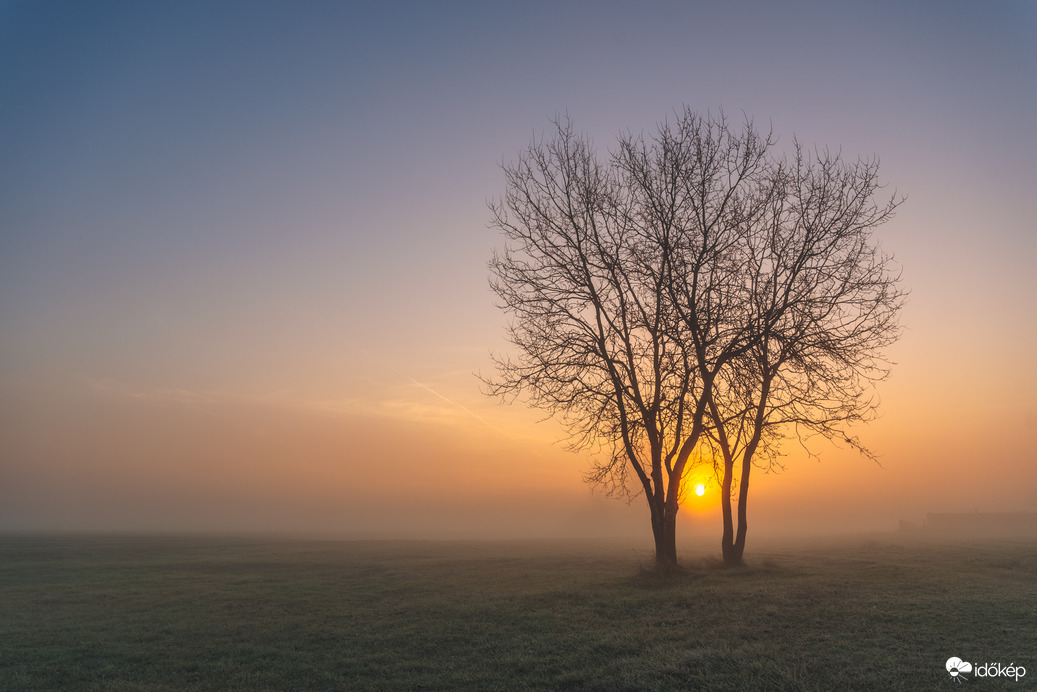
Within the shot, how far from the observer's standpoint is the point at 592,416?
22219 millimetres

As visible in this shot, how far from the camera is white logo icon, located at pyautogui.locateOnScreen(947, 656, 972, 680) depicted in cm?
948

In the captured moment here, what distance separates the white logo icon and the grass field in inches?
6.1

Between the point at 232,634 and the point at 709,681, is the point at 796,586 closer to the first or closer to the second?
the point at 709,681

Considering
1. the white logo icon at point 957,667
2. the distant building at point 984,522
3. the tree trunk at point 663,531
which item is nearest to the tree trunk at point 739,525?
the tree trunk at point 663,531

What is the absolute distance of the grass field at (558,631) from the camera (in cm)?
1044

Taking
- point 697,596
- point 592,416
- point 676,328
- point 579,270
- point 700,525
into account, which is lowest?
point 700,525

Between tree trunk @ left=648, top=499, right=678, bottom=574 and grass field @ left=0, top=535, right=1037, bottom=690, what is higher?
tree trunk @ left=648, top=499, right=678, bottom=574

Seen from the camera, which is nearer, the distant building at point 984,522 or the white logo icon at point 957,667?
the white logo icon at point 957,667

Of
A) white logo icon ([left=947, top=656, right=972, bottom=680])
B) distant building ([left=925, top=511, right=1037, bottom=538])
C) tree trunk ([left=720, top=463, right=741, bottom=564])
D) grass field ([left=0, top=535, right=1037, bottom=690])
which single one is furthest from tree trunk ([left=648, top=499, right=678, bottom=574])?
distant building ([left=925, top=511, right=1037, bottom=538])

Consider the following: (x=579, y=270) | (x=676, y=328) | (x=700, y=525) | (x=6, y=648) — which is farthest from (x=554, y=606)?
(x=700, y=525)

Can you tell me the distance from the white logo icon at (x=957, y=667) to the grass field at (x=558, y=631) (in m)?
0.16

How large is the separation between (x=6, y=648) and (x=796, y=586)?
68.6 feet

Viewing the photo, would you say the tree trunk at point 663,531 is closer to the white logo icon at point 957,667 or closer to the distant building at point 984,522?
the white logo icon at point 957,667

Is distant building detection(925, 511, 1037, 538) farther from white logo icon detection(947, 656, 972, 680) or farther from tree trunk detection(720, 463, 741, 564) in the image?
white logo icon detection(947, 656, 972, 680)
